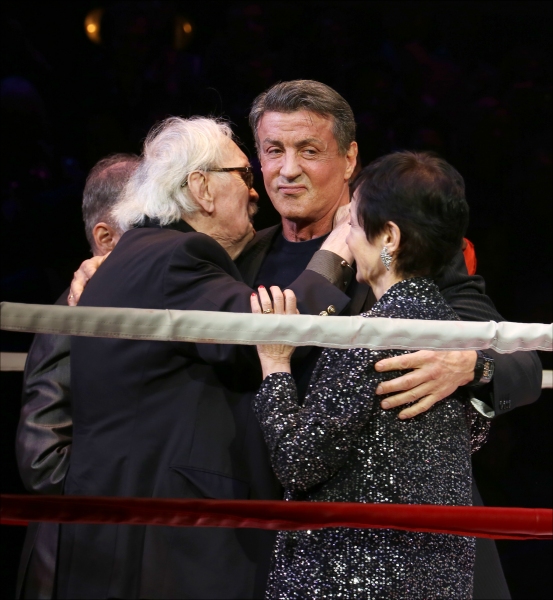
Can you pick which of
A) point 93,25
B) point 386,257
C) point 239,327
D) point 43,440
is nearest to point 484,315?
point 386,257

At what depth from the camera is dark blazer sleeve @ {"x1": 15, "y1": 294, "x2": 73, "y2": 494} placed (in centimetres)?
182

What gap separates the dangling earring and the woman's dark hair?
0.04ft

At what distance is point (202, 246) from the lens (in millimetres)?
1621

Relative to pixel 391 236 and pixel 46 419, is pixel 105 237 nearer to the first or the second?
pixel 46 419

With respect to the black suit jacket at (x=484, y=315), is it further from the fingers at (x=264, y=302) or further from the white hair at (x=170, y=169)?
the white hair at (x=170, y=169)

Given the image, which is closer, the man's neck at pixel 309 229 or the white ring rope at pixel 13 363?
the man's neck at pixel 309 229

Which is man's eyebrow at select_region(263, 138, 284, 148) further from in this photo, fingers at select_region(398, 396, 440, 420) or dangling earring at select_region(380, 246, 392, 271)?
fingers at select_region(398, 396, 440, 420)

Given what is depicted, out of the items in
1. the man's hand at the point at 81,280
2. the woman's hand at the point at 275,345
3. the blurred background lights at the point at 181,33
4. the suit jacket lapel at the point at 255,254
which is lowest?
the suit jacket lapel at the point at 255,254

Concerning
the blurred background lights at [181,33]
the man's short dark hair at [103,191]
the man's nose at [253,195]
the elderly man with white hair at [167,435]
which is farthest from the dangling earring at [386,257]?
the blurred background lights at [181,33]

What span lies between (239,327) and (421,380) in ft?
1.25

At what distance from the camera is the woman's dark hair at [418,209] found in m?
1.35

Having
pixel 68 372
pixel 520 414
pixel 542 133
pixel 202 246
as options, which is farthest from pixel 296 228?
pixel 542 133

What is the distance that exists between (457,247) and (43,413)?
1.08 meters

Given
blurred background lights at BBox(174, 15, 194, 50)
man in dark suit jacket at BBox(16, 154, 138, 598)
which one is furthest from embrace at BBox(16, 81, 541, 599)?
blurred background lights at BBox(174, 15, 194, 50)
